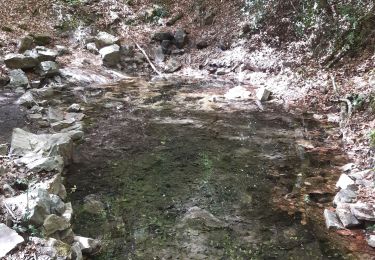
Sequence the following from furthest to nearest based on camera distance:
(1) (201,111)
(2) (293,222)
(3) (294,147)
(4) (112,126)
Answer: (1) (201,111) → (4) (112,126) → (3) (294,147) → (2) (293,222)

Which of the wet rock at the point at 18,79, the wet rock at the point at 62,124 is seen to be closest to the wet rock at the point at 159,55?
the wet rock at the point at 18,79

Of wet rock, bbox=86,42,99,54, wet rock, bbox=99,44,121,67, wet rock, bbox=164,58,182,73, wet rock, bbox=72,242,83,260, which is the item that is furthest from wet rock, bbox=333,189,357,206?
wet rock, bbox=86,42,99,54

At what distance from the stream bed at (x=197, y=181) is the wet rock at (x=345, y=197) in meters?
0.24

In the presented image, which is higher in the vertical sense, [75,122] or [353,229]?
[353,229]

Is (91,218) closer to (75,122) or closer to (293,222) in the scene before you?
(293,222)

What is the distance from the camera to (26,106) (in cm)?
1123

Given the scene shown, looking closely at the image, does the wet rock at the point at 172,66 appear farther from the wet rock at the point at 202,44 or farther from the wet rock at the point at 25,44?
the wet rock at the point at 25,44

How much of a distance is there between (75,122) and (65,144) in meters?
2.47

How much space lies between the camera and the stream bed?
203 inches

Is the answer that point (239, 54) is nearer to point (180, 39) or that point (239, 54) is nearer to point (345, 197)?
point (180, 39)

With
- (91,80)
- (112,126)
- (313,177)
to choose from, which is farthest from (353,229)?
(91,80)

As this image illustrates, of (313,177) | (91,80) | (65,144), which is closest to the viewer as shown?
(313,177)

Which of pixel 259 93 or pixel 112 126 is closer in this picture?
pixel 112 126

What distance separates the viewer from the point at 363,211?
548cm
